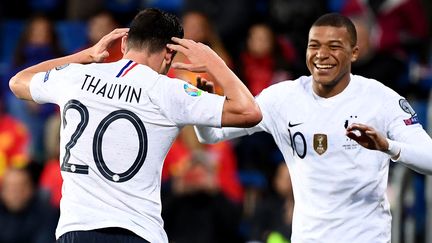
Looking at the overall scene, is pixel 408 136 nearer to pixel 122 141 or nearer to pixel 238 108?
pixel 238 108

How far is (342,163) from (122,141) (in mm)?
1441

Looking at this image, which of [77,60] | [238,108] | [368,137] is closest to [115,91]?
[77,60]

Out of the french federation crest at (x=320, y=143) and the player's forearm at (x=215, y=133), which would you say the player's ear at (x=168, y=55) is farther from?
the french federation crest at (x=320, y=143)

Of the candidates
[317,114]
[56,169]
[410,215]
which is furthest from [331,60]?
[56,169]

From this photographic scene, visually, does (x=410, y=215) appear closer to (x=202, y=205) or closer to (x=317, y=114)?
(x=202, y=205)

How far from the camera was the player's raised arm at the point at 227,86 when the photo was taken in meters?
5.42

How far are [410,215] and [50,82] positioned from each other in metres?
4.55

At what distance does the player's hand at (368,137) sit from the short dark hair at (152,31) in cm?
104

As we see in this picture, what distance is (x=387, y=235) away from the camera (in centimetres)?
619

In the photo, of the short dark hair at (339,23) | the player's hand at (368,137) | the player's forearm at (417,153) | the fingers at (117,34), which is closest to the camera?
the player's hand at (368,137)

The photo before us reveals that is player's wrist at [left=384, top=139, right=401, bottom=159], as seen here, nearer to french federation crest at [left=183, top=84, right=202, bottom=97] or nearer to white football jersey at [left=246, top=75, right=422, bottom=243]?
white football jersey at [left=246, top=75, right=422, bottom=243]

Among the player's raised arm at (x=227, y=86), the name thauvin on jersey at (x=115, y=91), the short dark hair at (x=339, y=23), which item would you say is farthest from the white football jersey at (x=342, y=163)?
the name thauvin on jersey at (x=115, y=91)

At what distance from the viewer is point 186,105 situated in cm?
542

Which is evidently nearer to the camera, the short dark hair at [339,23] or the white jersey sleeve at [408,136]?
the white jersey sleeve at [408,136]
